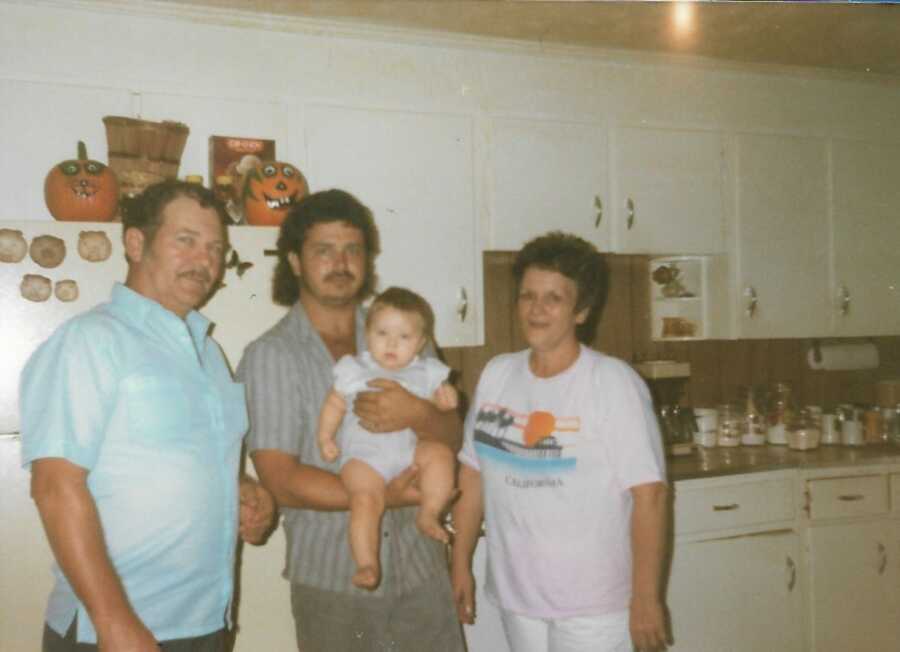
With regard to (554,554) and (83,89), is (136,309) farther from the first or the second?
(83,89)

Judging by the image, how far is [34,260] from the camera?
2.08 m

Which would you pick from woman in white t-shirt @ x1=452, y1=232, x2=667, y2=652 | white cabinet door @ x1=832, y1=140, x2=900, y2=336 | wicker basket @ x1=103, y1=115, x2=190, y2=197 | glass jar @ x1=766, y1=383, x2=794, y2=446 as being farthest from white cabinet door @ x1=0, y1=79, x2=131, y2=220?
white cabinet door @ x1=832, y1=140, x2=900, y2=336

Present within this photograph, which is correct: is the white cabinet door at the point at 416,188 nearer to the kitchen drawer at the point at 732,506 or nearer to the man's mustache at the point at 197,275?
the kitchen drawer at the point at 732,506

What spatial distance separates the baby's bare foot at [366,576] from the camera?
1560mm

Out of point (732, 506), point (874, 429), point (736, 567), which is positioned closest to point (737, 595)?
point (736, 567)

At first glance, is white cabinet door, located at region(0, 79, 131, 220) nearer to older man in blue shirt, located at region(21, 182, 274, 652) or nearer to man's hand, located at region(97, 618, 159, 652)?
older man in blue shirt, located at region(21, 182, 274, 652)

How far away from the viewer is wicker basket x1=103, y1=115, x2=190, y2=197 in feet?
7.72

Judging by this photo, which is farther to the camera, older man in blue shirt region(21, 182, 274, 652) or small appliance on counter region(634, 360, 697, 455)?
small appliance on counter region(634, 360, 697, 455)

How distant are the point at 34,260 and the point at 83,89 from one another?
28.2 inches

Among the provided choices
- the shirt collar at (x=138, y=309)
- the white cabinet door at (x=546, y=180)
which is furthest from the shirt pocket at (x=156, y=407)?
the white cabinet door at (x=546, y=180)

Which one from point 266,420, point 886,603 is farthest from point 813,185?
point 266,420

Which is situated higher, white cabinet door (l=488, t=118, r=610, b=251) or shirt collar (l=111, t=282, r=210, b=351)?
white cabinet door (l=488, t=118, r=610, b=251)

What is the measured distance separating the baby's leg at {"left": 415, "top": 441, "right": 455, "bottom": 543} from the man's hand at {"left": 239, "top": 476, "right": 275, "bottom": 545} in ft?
1.12

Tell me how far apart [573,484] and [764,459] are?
1.66 m
